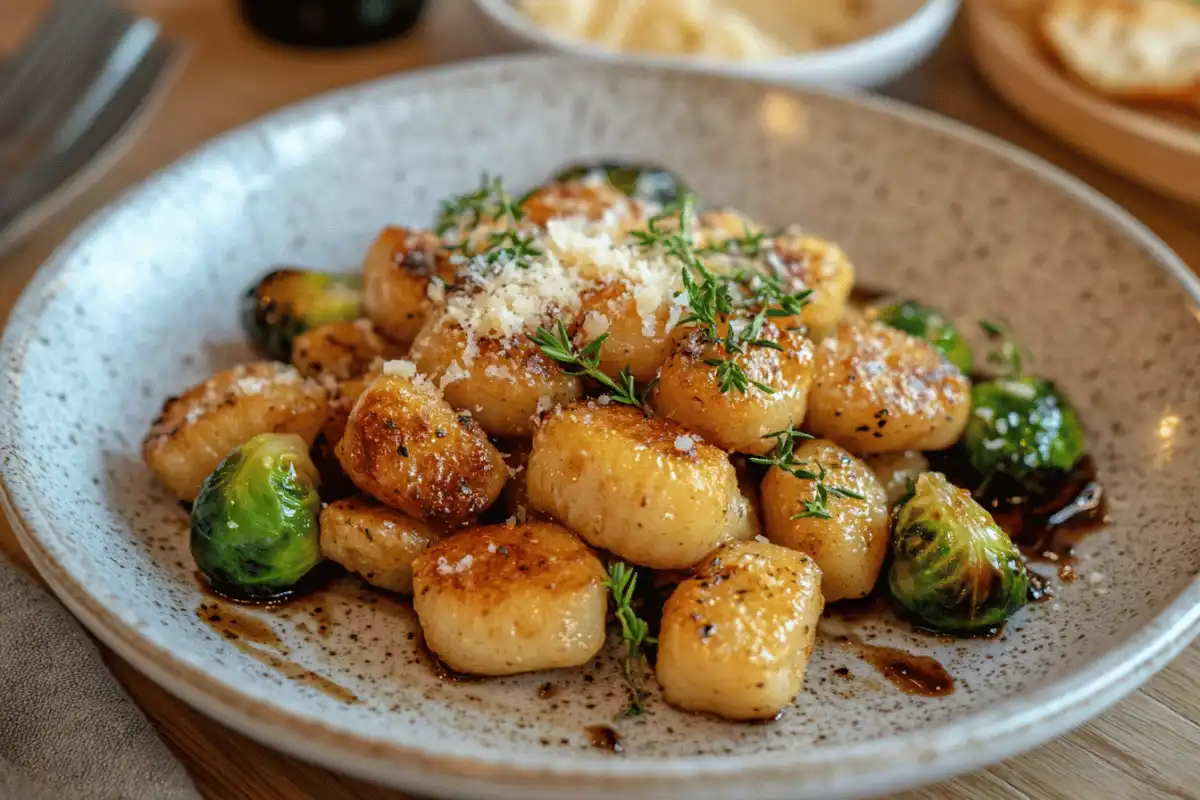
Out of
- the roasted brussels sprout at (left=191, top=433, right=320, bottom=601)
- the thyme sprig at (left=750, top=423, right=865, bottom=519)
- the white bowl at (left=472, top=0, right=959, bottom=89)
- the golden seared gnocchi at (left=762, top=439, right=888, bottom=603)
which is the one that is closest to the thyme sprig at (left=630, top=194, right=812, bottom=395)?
the thyme sprig at (left=750, top=423, right=865, bottom=519)

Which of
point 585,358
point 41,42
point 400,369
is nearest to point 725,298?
point 585,358

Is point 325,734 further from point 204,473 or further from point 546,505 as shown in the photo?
point 204,473

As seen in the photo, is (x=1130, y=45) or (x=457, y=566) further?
(x=1130, y=45)

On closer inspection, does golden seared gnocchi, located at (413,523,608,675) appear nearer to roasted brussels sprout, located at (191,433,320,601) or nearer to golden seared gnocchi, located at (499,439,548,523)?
golden seared gnocchi, located at (499,439,548,523)

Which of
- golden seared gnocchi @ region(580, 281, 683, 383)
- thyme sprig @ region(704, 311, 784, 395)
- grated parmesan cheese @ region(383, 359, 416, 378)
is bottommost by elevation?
grated parmesan cheese @ region(383, 359, 416, 378)

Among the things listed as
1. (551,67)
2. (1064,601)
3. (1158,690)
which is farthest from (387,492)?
(551,67)

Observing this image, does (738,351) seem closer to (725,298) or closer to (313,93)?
(725,298)
